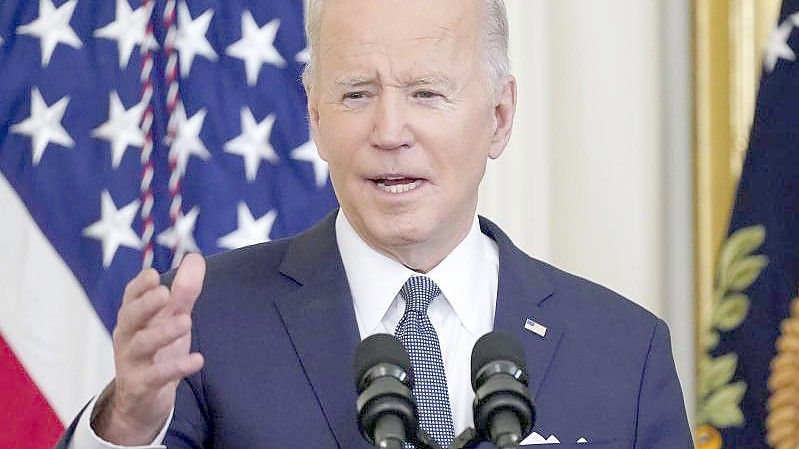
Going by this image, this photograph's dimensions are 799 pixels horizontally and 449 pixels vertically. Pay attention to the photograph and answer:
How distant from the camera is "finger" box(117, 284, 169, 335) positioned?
1.57 meters

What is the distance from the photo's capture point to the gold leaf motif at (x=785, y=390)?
11.1ft

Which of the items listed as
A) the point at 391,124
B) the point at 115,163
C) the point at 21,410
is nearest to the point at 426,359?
the point at 391,124

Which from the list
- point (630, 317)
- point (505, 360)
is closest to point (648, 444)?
point (630, 317)

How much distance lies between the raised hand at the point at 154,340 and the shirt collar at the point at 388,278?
0.55 metres

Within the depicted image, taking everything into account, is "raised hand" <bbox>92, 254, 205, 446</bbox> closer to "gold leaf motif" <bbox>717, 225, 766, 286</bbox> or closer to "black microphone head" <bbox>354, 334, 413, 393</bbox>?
"black microphone head" <bbox>354, 334, 413, 393</bbox>

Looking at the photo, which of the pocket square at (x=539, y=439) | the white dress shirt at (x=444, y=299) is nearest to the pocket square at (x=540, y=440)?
the pocket square at (x=539, y=439)

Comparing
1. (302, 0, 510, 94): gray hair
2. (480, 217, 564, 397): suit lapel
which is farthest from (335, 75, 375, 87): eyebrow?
(480, 217, 564, 397): suit lapel

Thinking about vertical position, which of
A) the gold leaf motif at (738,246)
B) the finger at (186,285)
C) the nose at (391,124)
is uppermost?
the nose at (391,124)

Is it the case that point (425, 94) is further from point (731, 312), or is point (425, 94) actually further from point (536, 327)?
point (731, 312)

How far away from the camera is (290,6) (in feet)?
10.9

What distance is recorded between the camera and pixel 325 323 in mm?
2164

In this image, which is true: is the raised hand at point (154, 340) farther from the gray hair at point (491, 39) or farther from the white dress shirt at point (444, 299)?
the gray hair at point (491, 39)

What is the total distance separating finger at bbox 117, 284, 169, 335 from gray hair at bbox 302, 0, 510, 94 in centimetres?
72

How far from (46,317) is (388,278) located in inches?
51.5
